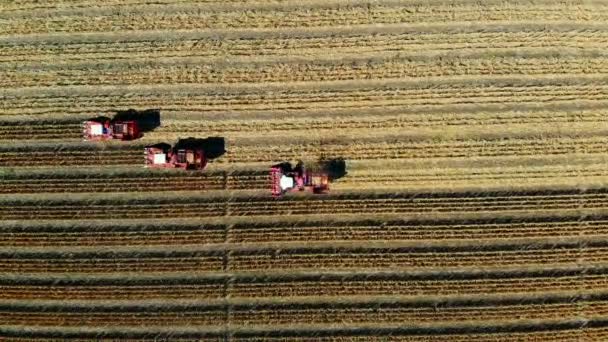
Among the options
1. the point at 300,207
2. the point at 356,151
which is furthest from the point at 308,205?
the point at 356,151

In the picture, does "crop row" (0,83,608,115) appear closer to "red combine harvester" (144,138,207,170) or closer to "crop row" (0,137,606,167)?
"red combine harvester" (144,138,207,170)

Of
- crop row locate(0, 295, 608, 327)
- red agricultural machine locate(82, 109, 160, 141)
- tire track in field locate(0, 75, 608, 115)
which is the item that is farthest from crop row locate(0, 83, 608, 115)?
crop row locate(0, 295, 608, 327)

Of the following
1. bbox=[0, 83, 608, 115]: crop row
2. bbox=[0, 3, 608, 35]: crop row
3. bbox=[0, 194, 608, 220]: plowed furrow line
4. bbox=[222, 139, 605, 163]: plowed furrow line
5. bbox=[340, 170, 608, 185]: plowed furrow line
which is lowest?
bbox=[0, 194, 608, 220]: plowed furrow line

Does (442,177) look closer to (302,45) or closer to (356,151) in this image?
(356,151)

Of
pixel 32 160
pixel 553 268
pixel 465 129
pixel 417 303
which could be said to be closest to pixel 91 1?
pixel 32 160

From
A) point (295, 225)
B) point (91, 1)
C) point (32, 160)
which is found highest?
point (91, 1)

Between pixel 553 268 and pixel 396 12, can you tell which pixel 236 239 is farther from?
pixel 553 268

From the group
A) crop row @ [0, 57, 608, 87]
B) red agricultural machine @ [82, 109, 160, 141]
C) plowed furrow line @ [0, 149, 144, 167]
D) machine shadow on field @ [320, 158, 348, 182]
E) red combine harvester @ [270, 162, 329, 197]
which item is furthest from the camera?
plowed furrow line @ [0, 149, 144, 167]
